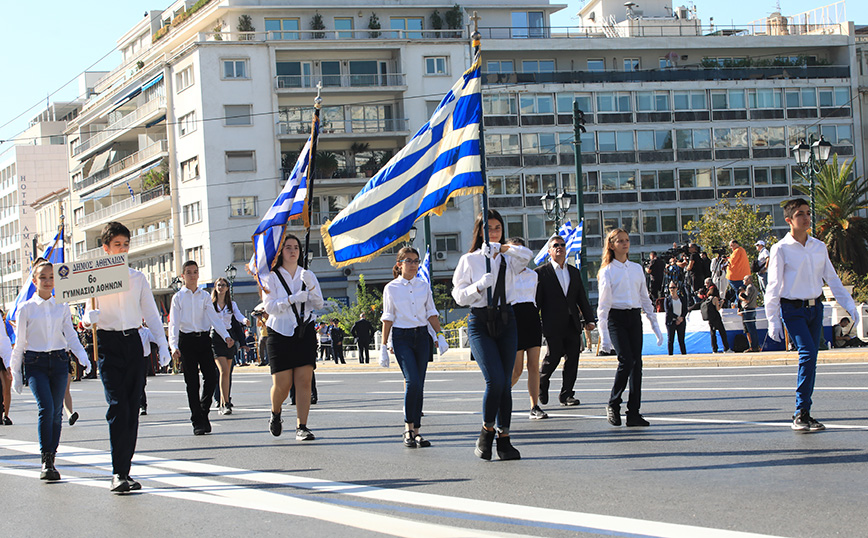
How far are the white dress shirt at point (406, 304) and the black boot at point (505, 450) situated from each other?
1.92m

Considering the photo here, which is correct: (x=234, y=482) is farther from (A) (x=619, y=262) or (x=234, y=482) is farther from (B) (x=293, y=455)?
(A) (x=619, y=262)

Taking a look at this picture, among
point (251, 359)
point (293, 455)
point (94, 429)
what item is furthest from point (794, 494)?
point (251, 359)

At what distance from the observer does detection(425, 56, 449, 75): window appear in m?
66.3

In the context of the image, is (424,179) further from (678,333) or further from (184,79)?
(184,79)

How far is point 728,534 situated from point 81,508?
184 inches

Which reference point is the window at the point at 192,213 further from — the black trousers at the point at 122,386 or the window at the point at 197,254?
the black trousers at the point at 122,386

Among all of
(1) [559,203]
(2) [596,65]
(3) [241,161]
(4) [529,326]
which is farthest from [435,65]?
(4) [529,326]

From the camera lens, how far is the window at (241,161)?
64250 millimetres

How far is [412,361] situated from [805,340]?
3646 mm

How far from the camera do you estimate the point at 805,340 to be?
9.34 metres

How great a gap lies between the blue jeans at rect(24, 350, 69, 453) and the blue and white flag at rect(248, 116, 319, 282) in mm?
2351

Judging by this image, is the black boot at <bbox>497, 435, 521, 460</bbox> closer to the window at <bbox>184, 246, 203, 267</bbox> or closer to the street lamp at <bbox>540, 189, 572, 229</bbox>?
the street lamp at <bbox>540, 189, 572, 229</bbox>

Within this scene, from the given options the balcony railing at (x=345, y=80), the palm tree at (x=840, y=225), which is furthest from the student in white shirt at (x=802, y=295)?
the balcony railing at (x=345, y=80)

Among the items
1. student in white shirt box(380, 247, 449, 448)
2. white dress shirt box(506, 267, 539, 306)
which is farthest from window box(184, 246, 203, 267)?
student in white shirt box(380, 247, 449, 448)
